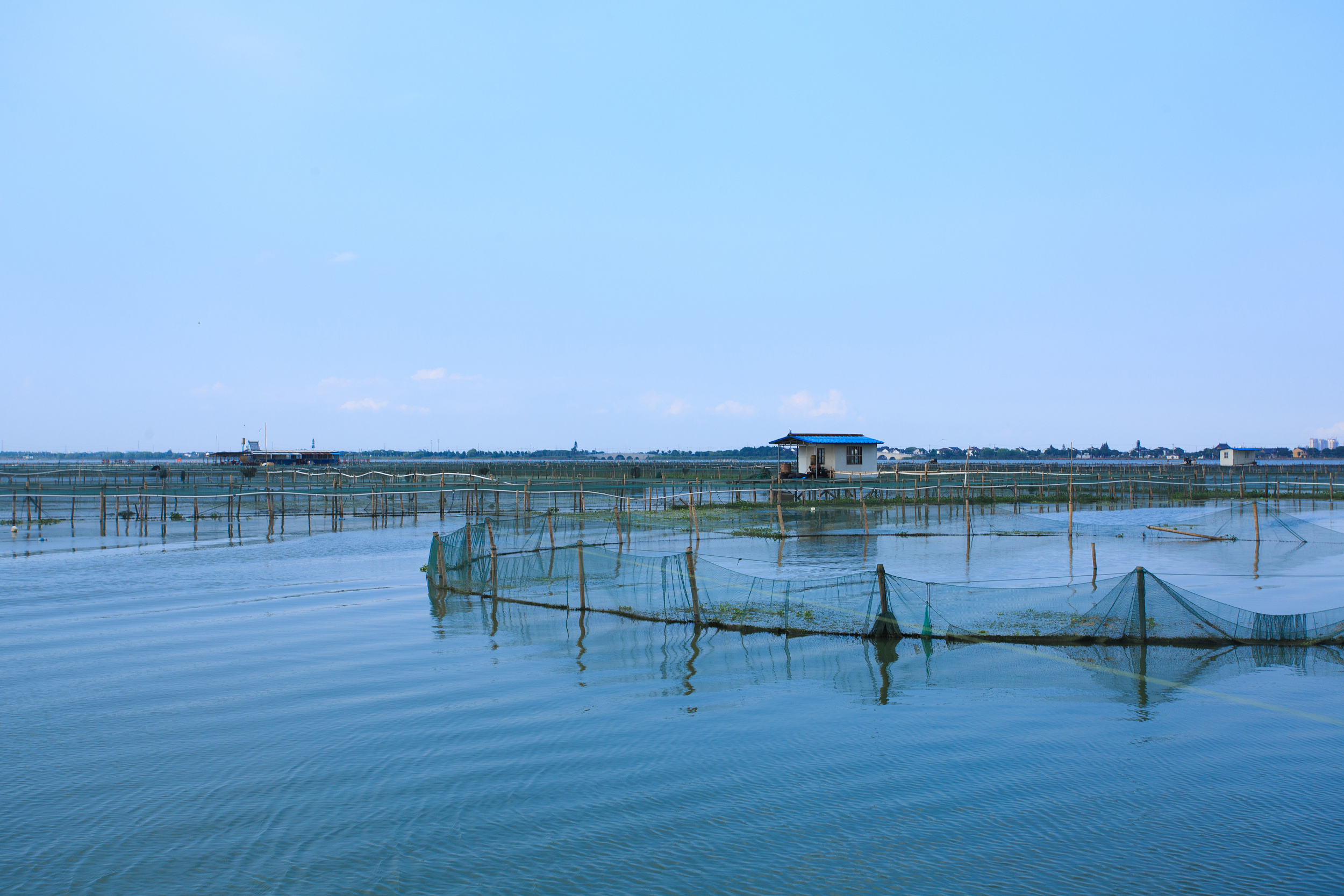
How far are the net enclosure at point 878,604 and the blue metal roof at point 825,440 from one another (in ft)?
91.6

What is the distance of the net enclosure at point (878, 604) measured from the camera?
1235 cm

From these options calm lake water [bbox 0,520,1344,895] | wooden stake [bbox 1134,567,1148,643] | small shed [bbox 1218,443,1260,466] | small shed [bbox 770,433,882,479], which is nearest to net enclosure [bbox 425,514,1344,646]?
wooden stake [bbox 1134,567,1148,643]

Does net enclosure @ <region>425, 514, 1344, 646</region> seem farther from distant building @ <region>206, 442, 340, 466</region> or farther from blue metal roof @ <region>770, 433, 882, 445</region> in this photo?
distant building @ <region>206, 442, 340, 466</region>

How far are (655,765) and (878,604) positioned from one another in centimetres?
713

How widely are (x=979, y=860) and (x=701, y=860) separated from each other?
2.14 m

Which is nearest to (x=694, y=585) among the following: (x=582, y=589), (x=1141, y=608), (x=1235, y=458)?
(x=582, y=589)

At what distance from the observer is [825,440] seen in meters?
48.2

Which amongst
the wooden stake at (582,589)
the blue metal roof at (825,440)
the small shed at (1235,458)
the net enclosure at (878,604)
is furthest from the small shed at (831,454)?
the small shed at (1235,458)

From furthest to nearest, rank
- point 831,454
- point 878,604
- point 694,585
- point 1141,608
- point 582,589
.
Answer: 1. point 831,454
2. point 582,589
3. point 878,604
4. point 694,585
5. point 1141,608

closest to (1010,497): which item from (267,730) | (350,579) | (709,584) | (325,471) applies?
(709,584)

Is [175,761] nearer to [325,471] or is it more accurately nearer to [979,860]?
[979,860]

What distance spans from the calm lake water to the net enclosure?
1.27ft

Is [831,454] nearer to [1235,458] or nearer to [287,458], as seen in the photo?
[1235,458]

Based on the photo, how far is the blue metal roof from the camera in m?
48.1
